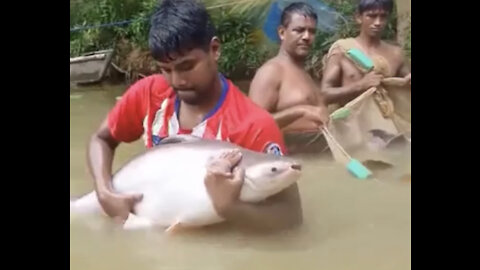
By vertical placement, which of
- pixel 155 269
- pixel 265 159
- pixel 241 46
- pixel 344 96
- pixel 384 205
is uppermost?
pixel 241 46

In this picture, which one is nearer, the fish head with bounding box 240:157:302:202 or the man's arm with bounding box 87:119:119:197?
the fish head with bounding box 240:157:302:202

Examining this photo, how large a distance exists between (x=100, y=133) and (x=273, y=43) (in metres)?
0.54

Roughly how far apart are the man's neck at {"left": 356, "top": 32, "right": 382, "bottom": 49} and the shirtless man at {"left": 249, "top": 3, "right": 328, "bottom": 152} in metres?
0.13

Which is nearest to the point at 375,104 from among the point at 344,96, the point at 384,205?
the point at 344,96

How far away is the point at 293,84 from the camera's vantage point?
2256 millimetres

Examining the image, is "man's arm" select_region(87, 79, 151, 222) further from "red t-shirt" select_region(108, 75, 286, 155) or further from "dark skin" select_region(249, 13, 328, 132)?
"dark skin" select_region(249, 13, 328, 132)

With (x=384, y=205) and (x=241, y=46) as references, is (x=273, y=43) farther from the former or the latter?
(x=384, y=205)

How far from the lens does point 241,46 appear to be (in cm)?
224

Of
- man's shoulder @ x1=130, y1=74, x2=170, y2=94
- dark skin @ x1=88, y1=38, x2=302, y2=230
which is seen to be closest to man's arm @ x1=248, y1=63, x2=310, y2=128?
dark skin @ x1=88, y1=38, x2=302, y2=230

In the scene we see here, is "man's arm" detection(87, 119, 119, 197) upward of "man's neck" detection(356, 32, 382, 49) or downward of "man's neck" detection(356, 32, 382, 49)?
downward

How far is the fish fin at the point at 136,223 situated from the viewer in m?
2.21

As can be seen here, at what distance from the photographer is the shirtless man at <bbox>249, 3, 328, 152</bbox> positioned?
7.36 ft

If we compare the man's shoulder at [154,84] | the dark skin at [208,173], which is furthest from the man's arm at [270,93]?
the man's shoulder at [154,84]

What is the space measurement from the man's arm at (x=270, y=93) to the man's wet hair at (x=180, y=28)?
168mm
